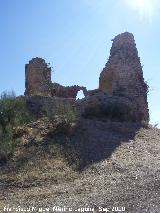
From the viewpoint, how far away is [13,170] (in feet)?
42.1

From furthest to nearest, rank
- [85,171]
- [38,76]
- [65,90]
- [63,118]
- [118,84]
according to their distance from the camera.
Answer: [65,90]
[38,76]
[118,84]
[63,118]
[85,171]

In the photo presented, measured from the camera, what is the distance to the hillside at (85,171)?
33.8 feet

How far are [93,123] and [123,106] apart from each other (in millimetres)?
2242

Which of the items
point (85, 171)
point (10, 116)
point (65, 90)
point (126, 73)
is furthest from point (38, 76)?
point (85, 171)

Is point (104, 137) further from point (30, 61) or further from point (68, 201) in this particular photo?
point (30, 61)

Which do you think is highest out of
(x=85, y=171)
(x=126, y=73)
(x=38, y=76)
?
(x=38, y=76)

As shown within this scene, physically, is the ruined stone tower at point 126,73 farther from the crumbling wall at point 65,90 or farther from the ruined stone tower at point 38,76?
the crumbling wall at point 65,90

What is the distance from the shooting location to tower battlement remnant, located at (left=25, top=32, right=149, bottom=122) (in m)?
20.2

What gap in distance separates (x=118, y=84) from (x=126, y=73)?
0.60 m

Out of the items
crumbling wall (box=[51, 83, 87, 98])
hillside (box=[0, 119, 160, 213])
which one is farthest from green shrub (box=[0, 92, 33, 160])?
crumbling wall (box=[51, 83, 87, 98])

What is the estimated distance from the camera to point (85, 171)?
42.5ft

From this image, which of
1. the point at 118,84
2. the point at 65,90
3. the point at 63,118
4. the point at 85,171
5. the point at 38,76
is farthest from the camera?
the point at 65,90

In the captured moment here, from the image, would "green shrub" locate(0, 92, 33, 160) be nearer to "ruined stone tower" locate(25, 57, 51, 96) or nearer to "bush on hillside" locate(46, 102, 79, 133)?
"bush on hillside" locate(46, 102, 79, 133)

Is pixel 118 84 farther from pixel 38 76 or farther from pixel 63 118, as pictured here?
pixel 63 118
